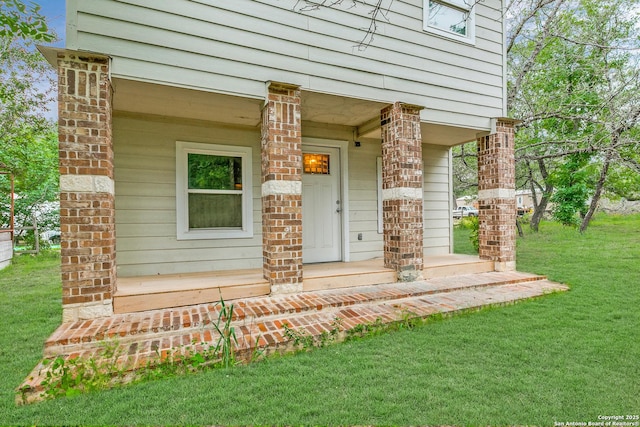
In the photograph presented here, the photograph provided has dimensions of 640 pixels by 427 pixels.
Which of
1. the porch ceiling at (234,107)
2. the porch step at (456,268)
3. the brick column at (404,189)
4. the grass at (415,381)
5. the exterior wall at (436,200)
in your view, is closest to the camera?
the grass at (415,381)

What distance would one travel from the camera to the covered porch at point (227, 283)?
10.2 ft

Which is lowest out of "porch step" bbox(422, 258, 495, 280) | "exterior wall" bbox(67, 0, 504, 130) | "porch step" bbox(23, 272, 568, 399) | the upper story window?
"porch step" bbox(23, 272, 568, 399)

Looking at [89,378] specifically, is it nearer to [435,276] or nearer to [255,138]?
[255,138]

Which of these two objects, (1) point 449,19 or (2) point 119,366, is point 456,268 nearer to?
(1) point 449,19

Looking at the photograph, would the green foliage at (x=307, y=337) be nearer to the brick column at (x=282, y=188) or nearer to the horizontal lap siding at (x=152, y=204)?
the brick column at (x=282, y=188)

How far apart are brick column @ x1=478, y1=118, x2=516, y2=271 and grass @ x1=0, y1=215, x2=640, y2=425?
172 cm

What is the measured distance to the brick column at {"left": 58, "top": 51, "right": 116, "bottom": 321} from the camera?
279 centimetres

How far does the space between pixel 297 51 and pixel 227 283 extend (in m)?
2.81

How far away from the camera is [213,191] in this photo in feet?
15.1

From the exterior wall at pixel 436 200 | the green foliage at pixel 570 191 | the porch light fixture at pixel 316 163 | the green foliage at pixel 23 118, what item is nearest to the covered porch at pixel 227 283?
the exterior wall at pixel 436 200

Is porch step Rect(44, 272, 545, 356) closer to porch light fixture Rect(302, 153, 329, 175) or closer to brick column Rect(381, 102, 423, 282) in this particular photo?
brick column Rect(381, 102, 423, 282)

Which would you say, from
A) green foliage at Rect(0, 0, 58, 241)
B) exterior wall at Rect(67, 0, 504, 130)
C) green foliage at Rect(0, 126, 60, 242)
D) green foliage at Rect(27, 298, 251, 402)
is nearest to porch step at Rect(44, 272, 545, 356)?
green foliage at Rect(27, 298, 251, 402)

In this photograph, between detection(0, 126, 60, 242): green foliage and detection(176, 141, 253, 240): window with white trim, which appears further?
detection(0, 126, 60, 242): green foliage

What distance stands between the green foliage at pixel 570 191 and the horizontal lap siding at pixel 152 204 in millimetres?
11958
